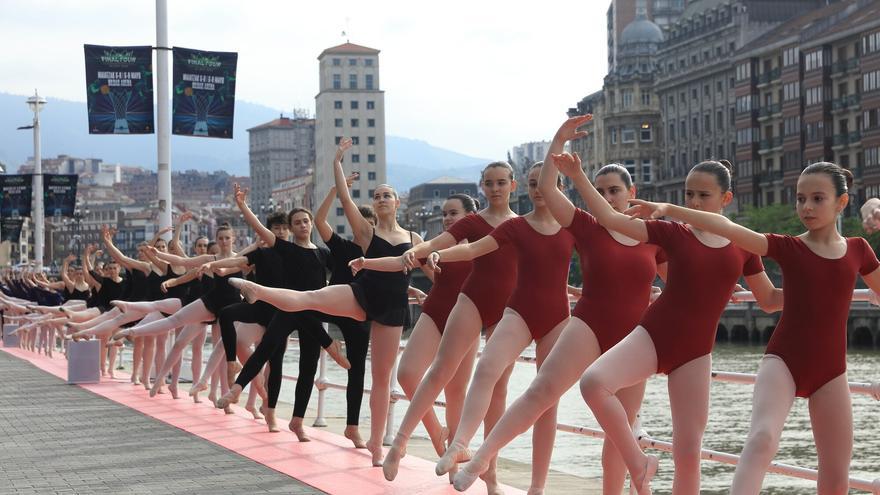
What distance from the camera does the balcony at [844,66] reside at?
281 feet

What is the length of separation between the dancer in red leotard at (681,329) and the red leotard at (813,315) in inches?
19.7

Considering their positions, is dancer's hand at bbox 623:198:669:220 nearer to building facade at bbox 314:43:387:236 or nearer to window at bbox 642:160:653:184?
window at bbox 642:160:653:184

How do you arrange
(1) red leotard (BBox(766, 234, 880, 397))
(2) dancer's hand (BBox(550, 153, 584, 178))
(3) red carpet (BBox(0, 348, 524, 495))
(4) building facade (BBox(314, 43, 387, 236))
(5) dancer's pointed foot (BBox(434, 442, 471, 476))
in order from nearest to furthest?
(1) red leotard (BBox(766, 234, 880, 397))
(2) dancer's hand (BBox(550, 153, 584, 178))
(5) dancer's pointed foot (BBox(434, 442, 471, 476))
(3) red carpet (BBox(0, 348, 524, 495))
(4) building facade (BBox(314, 43, 387, 236))

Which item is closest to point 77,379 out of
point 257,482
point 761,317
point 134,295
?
point 134,295

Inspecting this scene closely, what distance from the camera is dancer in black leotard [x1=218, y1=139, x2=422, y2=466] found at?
33.6 ft

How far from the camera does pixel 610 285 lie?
7.50 m

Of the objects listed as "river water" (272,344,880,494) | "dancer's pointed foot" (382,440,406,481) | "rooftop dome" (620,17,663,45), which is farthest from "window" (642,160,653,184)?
"dancer's pointed foot" (382,440,406,481)

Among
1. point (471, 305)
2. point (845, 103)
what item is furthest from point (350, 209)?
point (845, 103)

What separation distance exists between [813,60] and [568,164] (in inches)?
3432

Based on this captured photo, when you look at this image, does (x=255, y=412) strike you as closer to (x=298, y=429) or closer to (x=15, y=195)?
(x=298, y=429)

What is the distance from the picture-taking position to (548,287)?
27.1 feet

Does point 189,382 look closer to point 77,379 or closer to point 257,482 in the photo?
point 77,379

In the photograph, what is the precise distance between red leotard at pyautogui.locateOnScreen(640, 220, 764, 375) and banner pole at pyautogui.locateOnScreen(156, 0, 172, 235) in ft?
51.3

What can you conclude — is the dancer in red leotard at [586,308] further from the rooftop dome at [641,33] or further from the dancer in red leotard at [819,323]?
the rooftop dome at [641,33]
